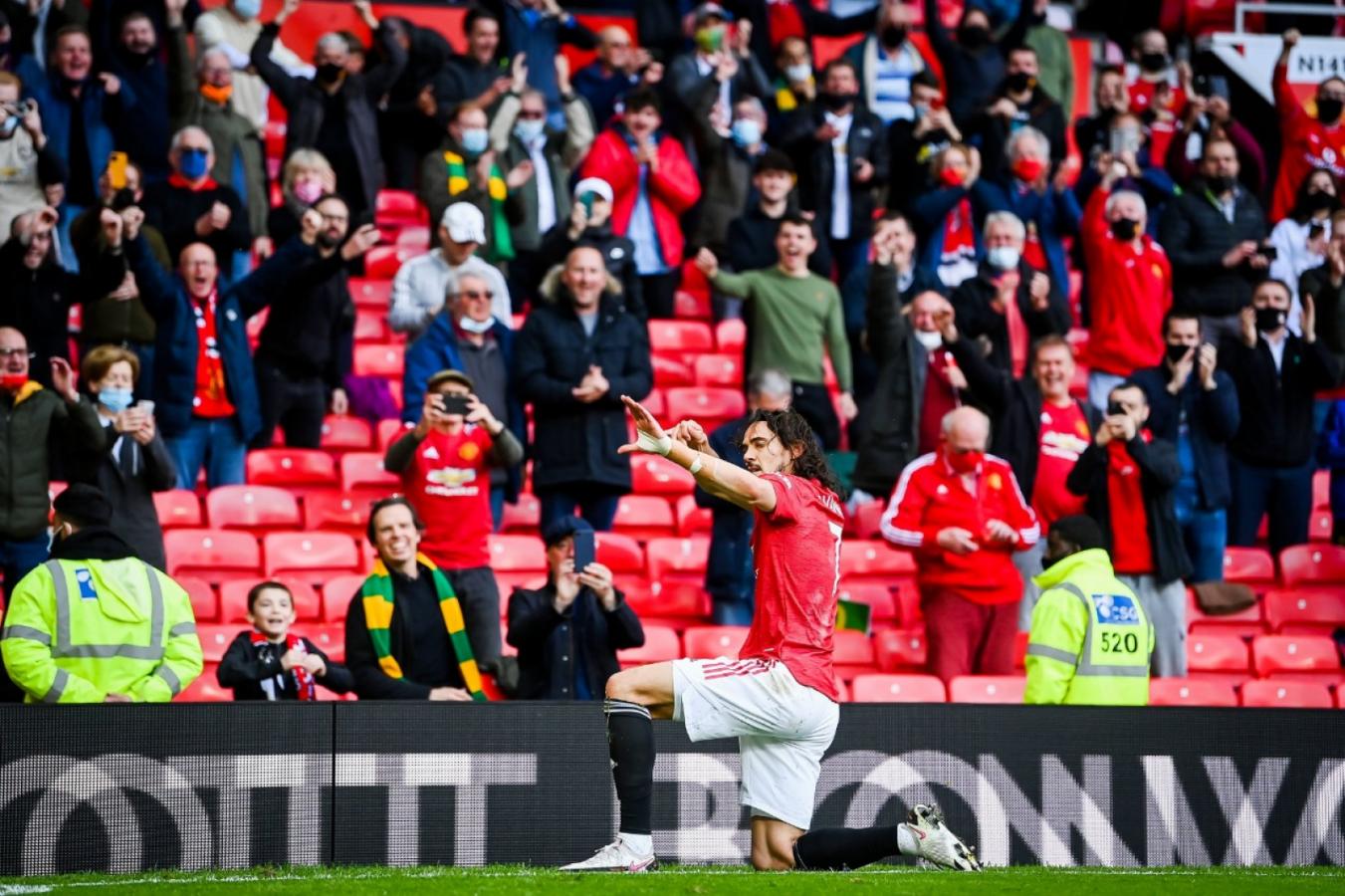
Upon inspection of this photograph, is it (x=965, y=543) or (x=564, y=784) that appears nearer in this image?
(x=564, y=784)

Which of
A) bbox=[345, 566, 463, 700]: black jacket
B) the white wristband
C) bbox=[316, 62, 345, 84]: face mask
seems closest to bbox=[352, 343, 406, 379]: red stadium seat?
bbox=[316, 62, 345, 84]: face mask

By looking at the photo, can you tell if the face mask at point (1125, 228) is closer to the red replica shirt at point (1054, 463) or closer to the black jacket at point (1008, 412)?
the red replica shirt at point (1054, 463)

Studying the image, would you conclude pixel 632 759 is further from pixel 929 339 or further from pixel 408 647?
pixel 929 339

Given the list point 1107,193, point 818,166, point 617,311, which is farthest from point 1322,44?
point 617,311

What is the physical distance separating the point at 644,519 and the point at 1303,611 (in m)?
4.16

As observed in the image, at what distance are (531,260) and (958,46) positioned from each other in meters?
4.48

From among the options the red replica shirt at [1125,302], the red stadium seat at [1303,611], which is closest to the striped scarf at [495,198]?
the red replica shirt at [1125,302]

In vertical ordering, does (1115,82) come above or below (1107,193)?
above

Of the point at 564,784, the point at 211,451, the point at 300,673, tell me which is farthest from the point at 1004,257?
the point at 564,784

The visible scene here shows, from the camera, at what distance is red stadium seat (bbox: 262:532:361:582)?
12008 mm

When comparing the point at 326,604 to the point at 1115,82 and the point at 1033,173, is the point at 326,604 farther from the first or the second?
the point at 1115,82

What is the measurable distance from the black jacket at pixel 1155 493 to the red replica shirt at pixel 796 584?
4.90 m

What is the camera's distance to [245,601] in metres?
11.7

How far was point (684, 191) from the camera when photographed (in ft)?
47.3
